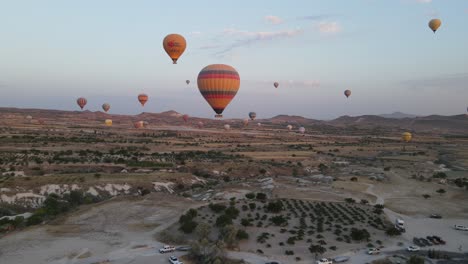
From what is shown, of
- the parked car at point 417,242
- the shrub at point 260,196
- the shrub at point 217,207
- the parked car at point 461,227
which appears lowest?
the parked car at point 461,227

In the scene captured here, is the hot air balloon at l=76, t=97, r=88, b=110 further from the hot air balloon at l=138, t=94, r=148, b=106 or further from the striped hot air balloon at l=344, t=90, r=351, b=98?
the striped hot air balloon at l=344, t=90, r=351, b=98

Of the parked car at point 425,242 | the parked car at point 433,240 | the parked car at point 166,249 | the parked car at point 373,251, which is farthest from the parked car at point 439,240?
the parked car at point 166,249

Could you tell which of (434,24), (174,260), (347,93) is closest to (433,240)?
(174,260)

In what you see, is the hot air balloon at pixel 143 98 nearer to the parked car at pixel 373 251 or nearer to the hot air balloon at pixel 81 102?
the hot air balloon at pixel 81 102

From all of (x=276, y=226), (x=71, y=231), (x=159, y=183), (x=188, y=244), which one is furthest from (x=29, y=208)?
(x=276, y=226)

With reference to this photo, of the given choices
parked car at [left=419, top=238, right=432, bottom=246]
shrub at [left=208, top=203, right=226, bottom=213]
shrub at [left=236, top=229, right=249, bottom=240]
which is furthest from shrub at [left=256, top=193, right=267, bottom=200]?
parked car at [left=419, top=238, right=432, bottom=246]

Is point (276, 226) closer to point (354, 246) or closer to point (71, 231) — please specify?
point (354, 246)
